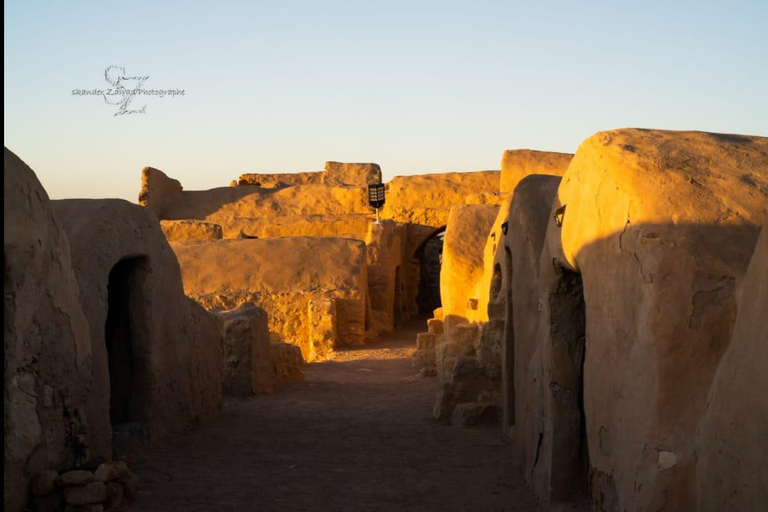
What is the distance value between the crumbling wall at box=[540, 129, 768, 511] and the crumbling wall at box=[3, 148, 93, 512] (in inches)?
146

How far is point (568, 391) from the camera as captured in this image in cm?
626

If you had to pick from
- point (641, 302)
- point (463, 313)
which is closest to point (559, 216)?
point (641, 302)

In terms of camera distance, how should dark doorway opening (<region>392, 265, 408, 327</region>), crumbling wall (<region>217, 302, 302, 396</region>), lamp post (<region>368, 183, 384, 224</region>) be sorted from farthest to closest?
lamp post (<region>368, 183, 384, 224</region>), dark doorway opening (<region>392, 265, 408, 327</region>), crumbling wall (<region>217, 302, 302, 396</region>)

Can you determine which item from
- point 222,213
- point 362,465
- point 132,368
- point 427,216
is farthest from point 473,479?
point 222,213

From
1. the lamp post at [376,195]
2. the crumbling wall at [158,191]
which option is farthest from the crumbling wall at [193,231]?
the lamp post at [376,195]

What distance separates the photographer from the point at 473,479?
297 inches

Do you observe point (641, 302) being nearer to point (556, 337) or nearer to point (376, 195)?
point (556, 337)

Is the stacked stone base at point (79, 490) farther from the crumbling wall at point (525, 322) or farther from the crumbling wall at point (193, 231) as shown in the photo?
the crumbling wall at point (193, 231)

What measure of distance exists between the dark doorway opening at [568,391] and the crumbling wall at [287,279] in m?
11.1

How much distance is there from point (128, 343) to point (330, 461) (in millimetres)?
2359

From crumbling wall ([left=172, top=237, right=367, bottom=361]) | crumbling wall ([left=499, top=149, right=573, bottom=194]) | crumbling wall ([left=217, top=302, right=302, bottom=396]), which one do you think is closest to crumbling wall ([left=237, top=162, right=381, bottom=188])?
crumbling wall ([left=499, top=149, right=573, bottom=194])

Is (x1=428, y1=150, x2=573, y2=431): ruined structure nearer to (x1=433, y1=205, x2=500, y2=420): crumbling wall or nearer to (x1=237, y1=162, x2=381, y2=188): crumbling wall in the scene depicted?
(x1=433, y1=205, x2=500, y2=420): crumbling wall

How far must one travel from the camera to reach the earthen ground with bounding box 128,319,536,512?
22.8 ft

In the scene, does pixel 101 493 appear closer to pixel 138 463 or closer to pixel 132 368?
pixel 138 463
